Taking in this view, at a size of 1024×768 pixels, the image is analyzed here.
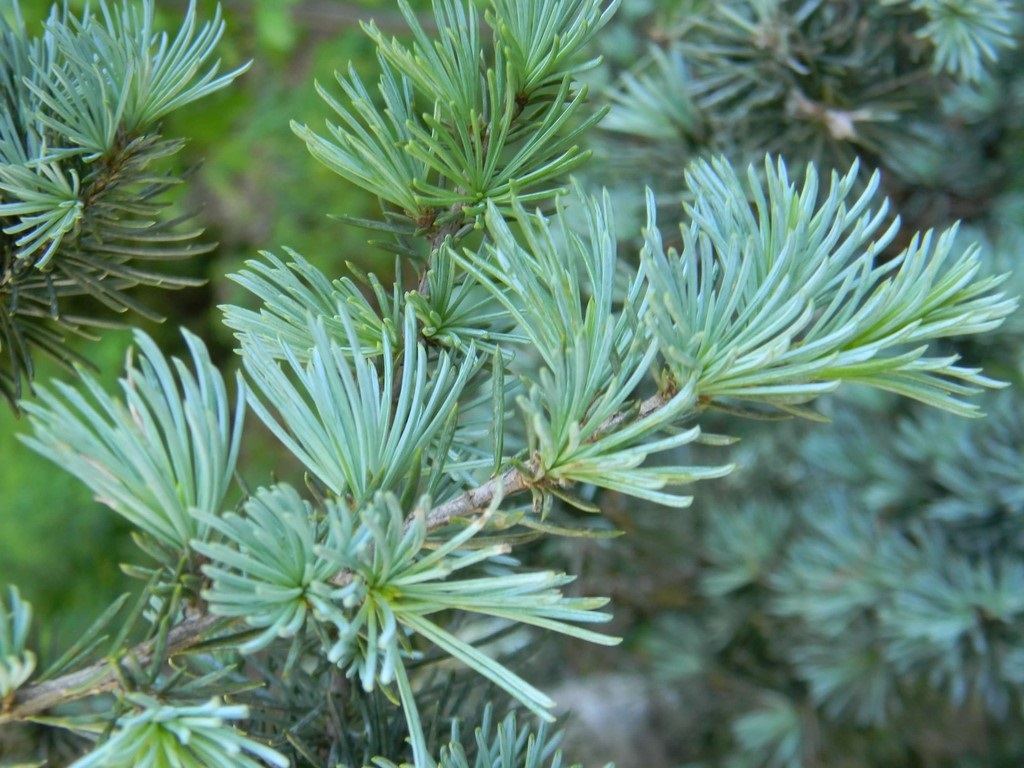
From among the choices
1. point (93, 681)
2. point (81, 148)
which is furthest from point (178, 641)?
point (81, 148)

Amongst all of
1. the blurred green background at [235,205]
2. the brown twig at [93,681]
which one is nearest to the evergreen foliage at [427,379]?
the brown twig at [93,681]

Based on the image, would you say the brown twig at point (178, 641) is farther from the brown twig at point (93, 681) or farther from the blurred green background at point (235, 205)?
the blurred green background at point (235, 205)

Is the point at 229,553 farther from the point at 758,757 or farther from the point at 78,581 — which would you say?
the point at 78,581

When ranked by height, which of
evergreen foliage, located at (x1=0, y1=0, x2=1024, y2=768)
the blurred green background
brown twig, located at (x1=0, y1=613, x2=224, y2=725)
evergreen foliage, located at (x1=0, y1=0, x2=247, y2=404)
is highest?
evergreen foliage, located at (x1=0, y1=0, x2=247, y2=404)

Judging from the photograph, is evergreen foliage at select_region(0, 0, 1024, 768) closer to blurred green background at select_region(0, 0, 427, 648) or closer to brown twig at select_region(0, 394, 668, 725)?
brown twig at select_region(0, 394, 668, 725)

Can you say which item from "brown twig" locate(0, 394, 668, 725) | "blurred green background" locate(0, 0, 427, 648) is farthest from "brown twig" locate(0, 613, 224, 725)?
"blurred green background" locate(0, 0, 427, 648)

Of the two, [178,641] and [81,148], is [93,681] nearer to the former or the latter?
[178,641]

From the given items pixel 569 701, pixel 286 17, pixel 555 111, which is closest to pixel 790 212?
pixel 555 111

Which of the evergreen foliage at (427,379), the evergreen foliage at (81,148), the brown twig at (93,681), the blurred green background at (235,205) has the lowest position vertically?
the blurred green background at (235,205)

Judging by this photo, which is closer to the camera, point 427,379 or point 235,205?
point 427,379

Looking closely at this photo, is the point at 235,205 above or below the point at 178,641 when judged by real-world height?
below

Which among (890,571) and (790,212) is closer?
(790,212)
